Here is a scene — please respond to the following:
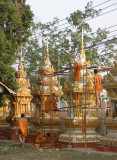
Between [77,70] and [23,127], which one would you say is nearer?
[23,127]

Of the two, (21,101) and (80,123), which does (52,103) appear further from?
(21,101)

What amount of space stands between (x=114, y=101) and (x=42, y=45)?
25.3 metres

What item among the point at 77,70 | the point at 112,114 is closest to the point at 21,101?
the point at 77,70

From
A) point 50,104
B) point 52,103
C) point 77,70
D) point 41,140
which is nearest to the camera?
point 41,140

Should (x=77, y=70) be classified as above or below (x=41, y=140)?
above

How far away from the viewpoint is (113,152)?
1365cm

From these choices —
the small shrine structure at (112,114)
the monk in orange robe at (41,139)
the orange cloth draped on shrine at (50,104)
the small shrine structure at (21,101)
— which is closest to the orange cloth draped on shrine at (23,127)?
the monk in orange robe at (41,139)

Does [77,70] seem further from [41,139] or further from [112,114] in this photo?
[41,139]

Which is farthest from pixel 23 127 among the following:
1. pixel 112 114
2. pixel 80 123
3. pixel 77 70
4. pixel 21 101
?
pixel 21 101

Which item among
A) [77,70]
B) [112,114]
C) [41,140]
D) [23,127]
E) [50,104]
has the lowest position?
[41,140]

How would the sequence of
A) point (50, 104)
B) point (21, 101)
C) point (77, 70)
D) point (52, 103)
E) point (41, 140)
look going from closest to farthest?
point (41, 140) → point (77, 70) → point (52, 103) → point (50, 104) → point (21, 101)

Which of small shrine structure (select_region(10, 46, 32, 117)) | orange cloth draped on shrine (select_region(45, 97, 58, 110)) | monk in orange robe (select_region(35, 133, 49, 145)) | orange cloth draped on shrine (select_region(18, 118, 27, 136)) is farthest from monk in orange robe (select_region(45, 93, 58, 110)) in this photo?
small shrine structure (select_region(10, 46, 32, 117))

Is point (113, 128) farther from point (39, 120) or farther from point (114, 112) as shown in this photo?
point (39, 120)

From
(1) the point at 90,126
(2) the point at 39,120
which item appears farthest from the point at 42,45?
(1) the point at 90,126
